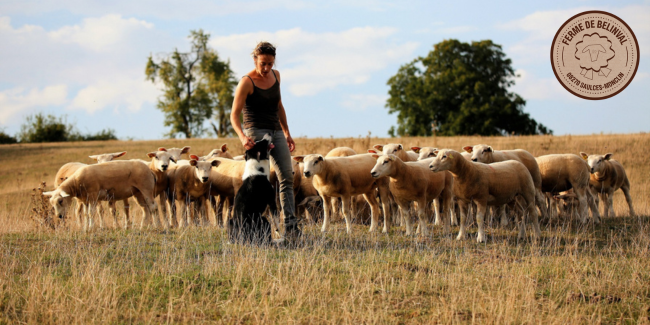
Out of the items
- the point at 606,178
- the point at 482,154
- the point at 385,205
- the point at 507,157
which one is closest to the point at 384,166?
the point at 385,205

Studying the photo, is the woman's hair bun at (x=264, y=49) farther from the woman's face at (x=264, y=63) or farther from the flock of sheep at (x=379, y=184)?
the flock of sheep at (x=379, y=184)

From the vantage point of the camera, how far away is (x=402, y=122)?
50062 mm

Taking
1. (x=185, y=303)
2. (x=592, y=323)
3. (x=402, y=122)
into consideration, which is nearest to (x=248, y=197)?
(x=185, y=303)

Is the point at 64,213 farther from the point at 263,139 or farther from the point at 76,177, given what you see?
the point at 263,139

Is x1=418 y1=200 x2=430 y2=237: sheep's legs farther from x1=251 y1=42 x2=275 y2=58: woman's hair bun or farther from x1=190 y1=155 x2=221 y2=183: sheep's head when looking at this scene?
x1=190 y1=155 x2=221 y2=183: sheep's head

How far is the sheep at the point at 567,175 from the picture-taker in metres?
13.9

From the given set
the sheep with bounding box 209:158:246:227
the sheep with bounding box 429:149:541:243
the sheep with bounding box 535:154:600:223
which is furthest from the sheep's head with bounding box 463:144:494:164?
the sheep with bounding box 209:158:246:227

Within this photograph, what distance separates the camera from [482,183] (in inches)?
418

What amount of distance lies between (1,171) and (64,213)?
66.8 ft

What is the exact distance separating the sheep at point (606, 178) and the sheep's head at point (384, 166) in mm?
7890

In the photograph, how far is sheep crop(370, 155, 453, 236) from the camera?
35.2ft

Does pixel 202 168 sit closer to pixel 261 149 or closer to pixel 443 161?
pixel 261 149

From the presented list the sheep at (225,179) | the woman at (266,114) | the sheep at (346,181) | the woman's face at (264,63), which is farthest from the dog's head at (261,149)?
the sheep at (225,179)

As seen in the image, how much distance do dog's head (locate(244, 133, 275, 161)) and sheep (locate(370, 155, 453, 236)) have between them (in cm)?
290
